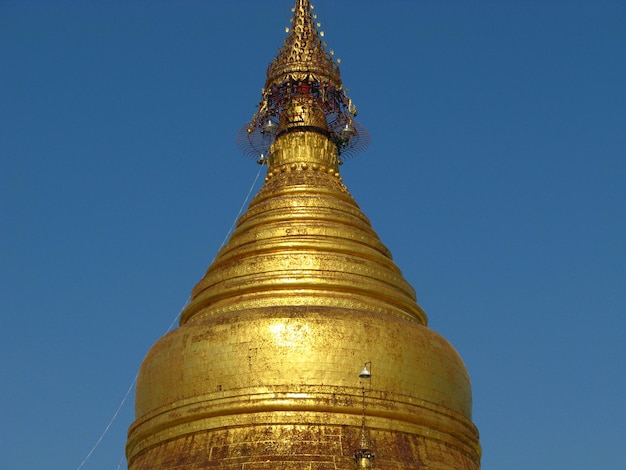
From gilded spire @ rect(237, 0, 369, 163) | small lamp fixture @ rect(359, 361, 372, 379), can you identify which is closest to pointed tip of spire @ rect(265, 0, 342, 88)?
gilded spire @ rect(237, 0, 369, 163)

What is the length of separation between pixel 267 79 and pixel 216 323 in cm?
831

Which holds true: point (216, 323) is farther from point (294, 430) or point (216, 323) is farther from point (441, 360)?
point (441, 360)

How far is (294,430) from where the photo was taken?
1756 cm

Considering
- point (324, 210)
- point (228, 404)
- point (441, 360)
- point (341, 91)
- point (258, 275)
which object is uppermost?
point (341, 91)

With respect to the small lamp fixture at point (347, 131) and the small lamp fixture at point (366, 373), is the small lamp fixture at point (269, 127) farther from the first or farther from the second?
the small lamp fixture at point (366, 373)

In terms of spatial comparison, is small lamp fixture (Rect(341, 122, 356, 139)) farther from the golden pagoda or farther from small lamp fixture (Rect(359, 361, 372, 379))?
small lamp fixture (Rect(359, 361, 372, 379))

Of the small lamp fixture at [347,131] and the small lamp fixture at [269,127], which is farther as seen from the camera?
the small lamp fixture at [347,131]

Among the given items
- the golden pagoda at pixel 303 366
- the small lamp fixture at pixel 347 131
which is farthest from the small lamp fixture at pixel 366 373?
the small lamp fixture at pixel 347 131

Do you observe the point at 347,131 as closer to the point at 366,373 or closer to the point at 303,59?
the point at 303,59

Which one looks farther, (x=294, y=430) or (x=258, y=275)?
(x=258, y=275)

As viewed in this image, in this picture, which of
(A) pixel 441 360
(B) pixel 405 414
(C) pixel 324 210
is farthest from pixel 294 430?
(C) pixel 324 210

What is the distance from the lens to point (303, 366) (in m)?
18.1

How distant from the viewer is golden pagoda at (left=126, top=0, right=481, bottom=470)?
17656 millimetres

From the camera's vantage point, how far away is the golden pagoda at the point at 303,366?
57.9 ft
